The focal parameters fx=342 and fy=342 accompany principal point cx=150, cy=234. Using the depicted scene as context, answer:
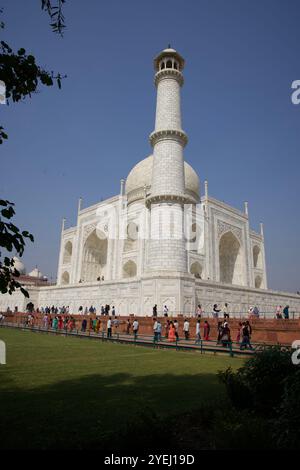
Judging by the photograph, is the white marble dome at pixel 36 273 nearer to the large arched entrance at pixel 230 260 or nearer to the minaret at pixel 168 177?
the large arched entrance at pixel 230 260

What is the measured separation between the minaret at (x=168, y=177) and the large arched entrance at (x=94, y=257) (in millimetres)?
19416

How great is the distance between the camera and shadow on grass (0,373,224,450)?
347 centimetres

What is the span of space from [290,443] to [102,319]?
18.9m

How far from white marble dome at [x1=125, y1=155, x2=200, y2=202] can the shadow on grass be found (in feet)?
104

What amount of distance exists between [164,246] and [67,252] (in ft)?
91.9

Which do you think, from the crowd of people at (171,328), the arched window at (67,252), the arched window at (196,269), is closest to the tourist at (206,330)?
the crowd of people at (171,328)

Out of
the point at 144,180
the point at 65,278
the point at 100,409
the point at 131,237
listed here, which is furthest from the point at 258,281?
the point at 100,409

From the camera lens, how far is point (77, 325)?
77.7 feet

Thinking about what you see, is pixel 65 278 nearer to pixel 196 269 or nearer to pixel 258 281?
pixel 196 269

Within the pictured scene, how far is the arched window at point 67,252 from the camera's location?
45184 millimetres

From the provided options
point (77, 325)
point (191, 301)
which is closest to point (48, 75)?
point (191, 301)

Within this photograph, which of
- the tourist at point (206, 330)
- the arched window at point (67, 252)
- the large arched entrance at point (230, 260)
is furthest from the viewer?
the arched window at point (67, 252)
